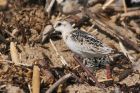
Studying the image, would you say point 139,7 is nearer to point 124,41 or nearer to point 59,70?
point 124,41

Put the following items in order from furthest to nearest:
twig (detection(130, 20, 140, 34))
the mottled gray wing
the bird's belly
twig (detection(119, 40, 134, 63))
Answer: twig (detection(130, 20, 140, 34)) < twig (detection(119, 40, 134, 63)) < the bird's belly < the mottled gray wing

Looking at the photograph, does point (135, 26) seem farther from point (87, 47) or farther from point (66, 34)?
point (87, 47)

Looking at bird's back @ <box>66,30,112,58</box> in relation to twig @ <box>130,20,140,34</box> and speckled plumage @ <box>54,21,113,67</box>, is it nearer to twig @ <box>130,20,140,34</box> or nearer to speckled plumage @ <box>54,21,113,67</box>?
speckled plumage @ <box>54,21,113,67</box>

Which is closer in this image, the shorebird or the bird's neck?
the shorebird

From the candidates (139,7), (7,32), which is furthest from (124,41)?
(7,32)

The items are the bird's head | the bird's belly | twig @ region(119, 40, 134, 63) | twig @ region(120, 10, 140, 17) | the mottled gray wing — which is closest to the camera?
the mottled gray wing

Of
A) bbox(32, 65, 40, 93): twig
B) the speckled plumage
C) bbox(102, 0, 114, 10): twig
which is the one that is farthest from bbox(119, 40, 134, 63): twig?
bbox(32, 65, 40, 93): twig

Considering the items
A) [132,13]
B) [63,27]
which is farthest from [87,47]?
[132,13]

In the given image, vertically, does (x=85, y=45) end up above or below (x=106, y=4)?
below
